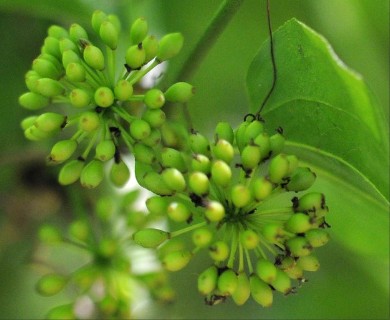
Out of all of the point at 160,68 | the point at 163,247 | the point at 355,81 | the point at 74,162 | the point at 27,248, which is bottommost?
the point at 27,248

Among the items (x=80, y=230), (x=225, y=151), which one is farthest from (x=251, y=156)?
(x=80, y=230)

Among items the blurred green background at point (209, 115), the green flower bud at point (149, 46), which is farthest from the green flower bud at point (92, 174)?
the blurred green background at point (209, 115)

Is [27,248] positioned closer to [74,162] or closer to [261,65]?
[74,162]

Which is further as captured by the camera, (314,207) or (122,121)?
(122,121)

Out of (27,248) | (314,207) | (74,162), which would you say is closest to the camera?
(314,207)

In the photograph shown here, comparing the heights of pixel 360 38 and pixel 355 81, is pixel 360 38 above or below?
below

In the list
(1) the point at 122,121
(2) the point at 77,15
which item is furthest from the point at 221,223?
(2) the point at 77,15

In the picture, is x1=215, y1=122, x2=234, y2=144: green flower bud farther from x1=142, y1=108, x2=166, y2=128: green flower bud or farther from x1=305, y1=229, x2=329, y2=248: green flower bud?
Answer: x1=305, y1=229, x2=329, y2=248: green flower bud
